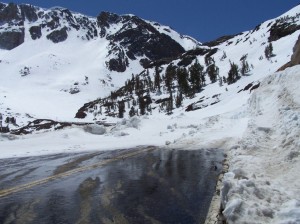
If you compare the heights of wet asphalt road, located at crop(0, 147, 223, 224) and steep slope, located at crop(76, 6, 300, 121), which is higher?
steep slope, located at crop(76, 6, 300, 121)

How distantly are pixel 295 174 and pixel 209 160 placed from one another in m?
6.75

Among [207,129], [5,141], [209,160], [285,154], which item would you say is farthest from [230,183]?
[5,141]

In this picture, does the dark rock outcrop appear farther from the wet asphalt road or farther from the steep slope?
the wet asphalt road

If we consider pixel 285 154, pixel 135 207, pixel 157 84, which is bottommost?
pixel 135 207

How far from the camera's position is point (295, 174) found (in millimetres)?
9000

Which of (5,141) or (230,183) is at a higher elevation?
(5,141)

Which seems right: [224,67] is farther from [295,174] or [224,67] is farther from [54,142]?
[295,174]

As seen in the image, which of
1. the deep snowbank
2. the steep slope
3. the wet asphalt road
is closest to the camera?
the deep snowbank

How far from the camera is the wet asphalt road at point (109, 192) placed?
7671mm

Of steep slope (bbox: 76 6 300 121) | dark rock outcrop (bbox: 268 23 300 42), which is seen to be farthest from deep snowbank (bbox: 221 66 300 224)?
dark rock outcrop (bbox: 268 23 300 42)

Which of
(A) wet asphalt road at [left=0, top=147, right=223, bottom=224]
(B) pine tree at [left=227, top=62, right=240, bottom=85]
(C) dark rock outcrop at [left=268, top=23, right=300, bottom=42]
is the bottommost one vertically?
(A) wet asphalt road at [left=0, top=147, right=223, bottom=224]

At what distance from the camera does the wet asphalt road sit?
→ 25.2 feet

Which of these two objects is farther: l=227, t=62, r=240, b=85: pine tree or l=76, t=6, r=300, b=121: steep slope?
l=227, t=62, r=240, b=85: pine tree

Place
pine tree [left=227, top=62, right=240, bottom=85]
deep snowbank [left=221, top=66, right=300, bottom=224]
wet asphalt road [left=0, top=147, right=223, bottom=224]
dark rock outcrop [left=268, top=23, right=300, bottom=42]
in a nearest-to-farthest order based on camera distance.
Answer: deep snowbank [left=221, top=66, right=300, bottom=224] < wet asphalt road [left=0, top=147, right=223, bottom=224] < pine tree [left=227, top=62, right=240, bottom=85] < dark rock outcrop [left=268, top=23, right=300, bottom=42]
